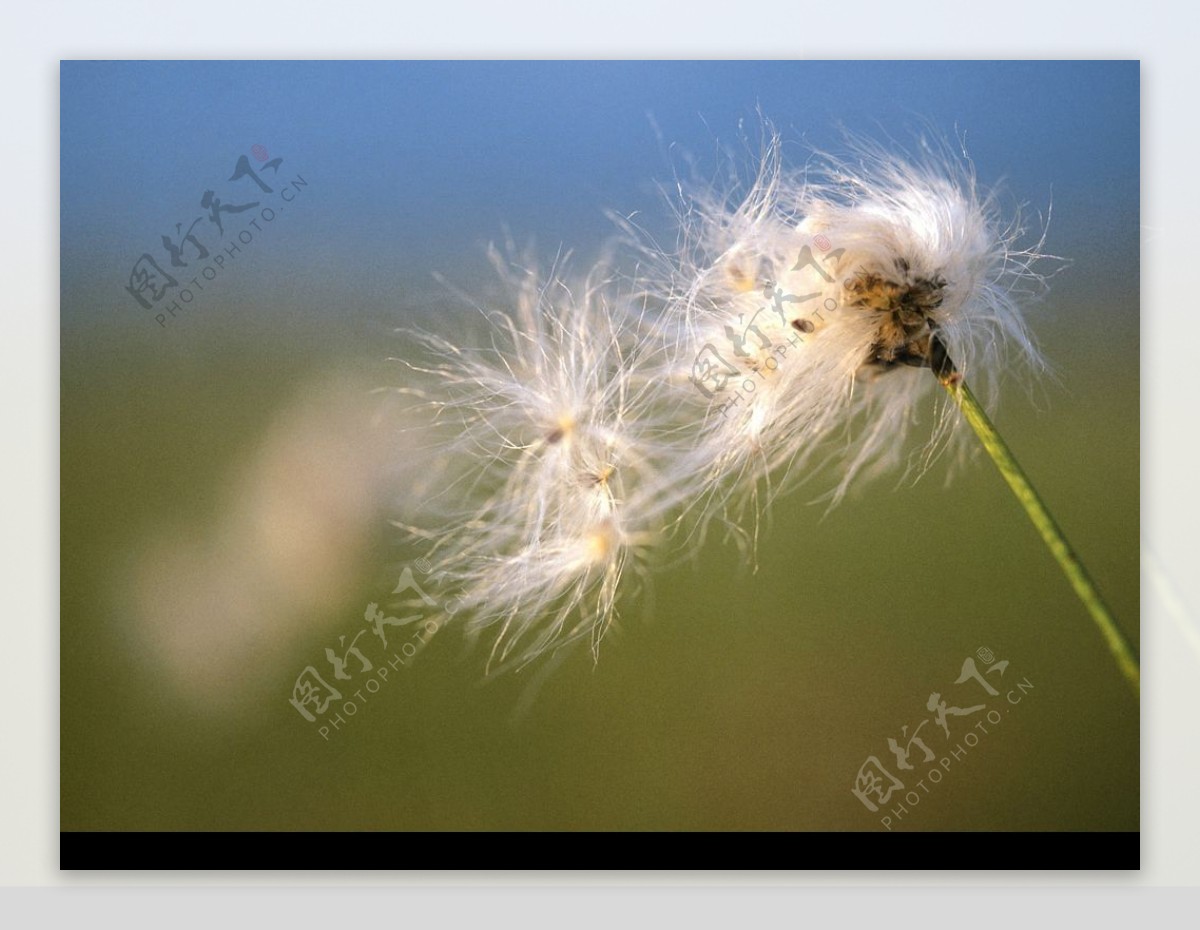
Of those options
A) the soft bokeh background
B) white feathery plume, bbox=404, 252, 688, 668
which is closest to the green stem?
the soft bokeh background

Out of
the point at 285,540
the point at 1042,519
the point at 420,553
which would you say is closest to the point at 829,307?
the point at 1042,519

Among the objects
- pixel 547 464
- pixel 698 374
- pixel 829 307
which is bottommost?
pixel 547 464

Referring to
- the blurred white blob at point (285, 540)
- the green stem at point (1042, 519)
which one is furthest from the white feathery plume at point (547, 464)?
the green stem at point (1042, 519)

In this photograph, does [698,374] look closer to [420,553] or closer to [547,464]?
[547,464]

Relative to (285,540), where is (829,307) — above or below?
above

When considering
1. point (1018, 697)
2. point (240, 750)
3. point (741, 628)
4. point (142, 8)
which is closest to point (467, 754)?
point (240, 750)

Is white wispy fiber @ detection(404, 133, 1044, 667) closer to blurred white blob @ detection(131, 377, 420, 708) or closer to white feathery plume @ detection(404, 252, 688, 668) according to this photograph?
white feathery plume @ detection(404, 252, 688, 668)

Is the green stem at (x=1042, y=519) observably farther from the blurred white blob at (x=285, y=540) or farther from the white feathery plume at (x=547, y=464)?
the blurred white blob at (x=285, y=540)
